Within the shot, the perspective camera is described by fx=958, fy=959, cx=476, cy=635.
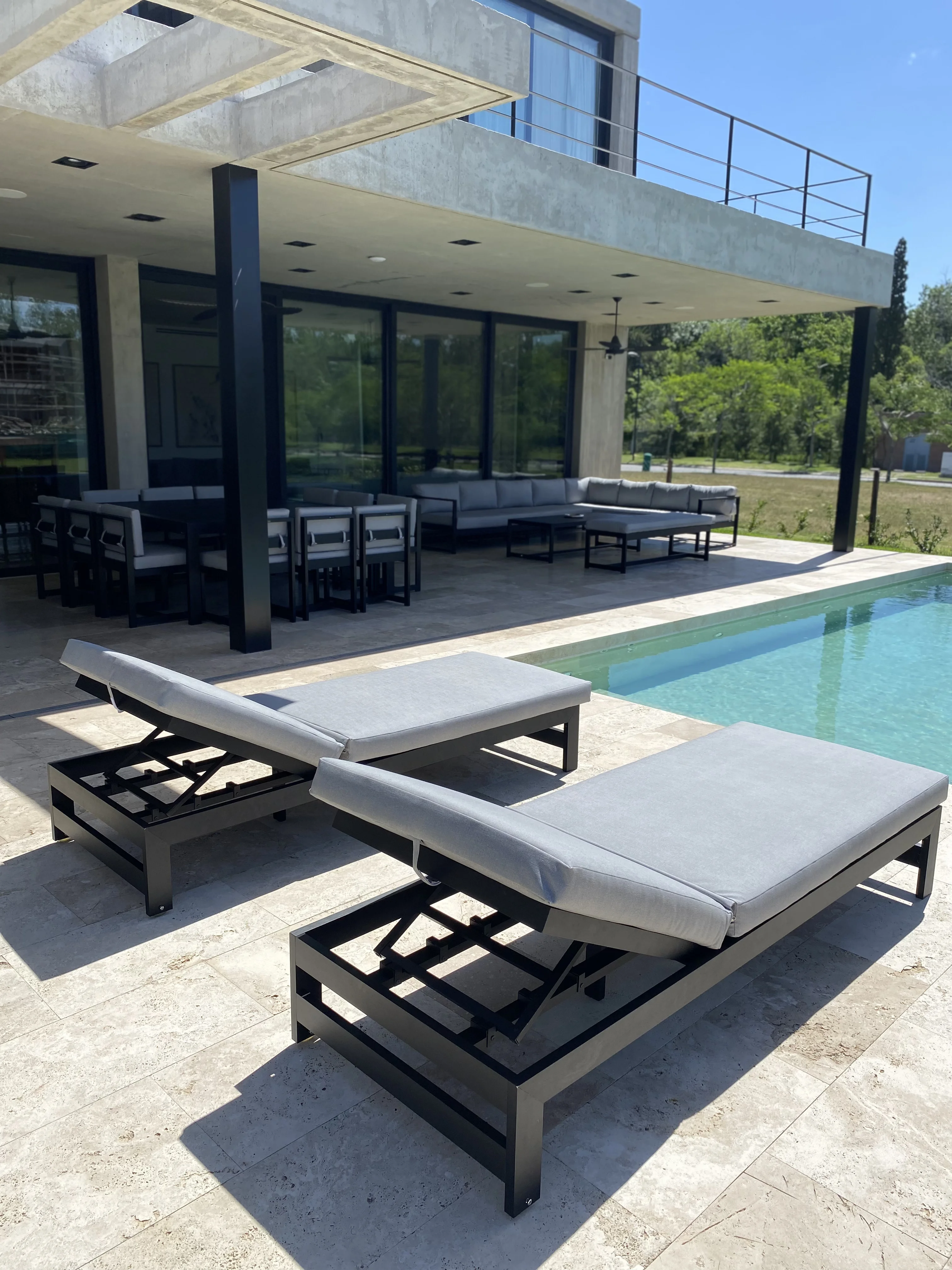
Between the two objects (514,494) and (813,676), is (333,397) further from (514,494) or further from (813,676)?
(813,676)

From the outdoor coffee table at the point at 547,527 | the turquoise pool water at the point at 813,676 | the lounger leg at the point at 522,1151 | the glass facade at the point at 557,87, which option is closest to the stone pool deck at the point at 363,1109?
the lounger leg at the point at 522,1151

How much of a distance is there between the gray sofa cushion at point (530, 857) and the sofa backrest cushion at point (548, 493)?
11.5 meters

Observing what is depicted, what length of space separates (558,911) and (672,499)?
39.0 feet

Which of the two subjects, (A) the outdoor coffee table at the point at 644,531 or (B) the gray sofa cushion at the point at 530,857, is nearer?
(B) the gray sofa cushion at the point at 530,857

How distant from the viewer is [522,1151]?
2.02 m

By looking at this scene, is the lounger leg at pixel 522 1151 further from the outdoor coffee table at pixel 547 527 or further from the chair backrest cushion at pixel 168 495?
the outdoor coffee table at pixel 547 527

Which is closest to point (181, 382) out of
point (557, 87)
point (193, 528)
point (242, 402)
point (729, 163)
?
point (193, 528)

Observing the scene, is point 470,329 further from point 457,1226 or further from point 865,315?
point 457,1226

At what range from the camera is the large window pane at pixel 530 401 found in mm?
14773

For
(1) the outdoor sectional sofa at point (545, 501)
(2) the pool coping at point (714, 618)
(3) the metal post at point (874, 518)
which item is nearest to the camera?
(2) the pool coping at point (714, 618)

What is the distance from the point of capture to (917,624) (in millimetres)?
9133

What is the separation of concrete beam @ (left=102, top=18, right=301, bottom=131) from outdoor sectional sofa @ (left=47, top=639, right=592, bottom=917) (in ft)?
9.27

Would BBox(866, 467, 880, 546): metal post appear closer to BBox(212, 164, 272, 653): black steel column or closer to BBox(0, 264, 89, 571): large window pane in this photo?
BBox(212, 164, 272, 653): black steel column

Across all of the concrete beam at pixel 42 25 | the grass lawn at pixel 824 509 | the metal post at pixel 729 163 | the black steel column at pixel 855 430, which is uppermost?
the metal post at pixel 729 163
